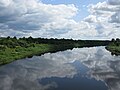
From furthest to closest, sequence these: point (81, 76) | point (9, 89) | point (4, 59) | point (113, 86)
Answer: point (4, 59) → point (81, 76) → point (113, 86) → point (9, 89)

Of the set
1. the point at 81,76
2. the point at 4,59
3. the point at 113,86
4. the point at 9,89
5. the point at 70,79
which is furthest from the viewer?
the point at 4,59

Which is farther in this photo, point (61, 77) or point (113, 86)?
point (61, 77)

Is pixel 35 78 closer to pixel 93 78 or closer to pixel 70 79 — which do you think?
pixel 70 79

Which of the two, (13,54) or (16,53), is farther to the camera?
(16,53)

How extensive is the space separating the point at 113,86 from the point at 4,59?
42.1m

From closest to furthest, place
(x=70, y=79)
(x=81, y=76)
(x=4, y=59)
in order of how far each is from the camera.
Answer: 1. (x=70, y=79)
2. (x=81, y=76)
3. (x=4, y=59)

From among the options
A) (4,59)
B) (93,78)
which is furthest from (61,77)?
(4,59)

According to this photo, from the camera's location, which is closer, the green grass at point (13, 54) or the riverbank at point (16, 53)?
the green grass at point (13, 54)

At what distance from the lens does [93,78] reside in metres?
50.2

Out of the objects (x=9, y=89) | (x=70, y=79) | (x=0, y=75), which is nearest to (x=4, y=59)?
(x=0, y=75)

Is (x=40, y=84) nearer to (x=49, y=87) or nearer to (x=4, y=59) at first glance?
(x=49, y=87)

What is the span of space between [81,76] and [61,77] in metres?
4.30

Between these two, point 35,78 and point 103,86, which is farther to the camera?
point 35,78

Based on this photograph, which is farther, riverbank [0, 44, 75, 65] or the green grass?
riverbank [0, 44, 75, 65]
